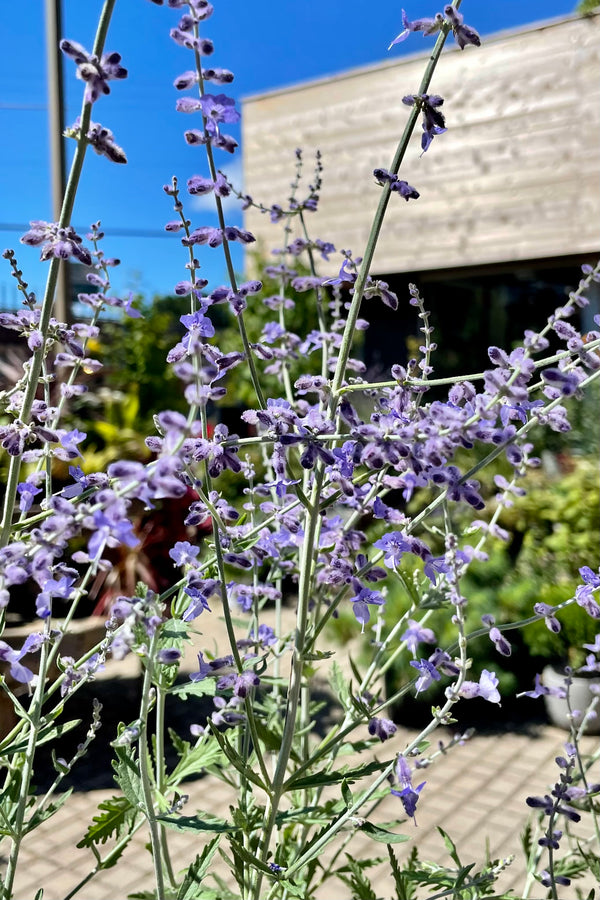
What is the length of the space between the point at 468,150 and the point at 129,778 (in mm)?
10902

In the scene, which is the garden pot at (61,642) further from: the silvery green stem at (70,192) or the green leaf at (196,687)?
the silvery green stem at (70,192)

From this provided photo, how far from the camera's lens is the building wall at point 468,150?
1012 cm

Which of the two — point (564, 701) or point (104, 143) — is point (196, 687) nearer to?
point (104, 143)

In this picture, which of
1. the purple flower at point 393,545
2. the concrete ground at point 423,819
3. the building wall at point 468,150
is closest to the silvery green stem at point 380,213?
the purple flower at point 393,545

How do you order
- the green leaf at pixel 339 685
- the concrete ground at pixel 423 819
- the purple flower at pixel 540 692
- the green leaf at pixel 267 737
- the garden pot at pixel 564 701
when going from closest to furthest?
the green leaf at pixel 267 737
the purple flower at pixel 540 692
the green leaf at pixel 339 685
the concrete ground at pixel 423 819
the garden pot at pixel 564 701

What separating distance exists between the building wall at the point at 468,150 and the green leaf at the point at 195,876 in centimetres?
973

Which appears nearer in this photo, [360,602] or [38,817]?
[360,602]

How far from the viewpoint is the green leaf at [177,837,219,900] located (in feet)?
4.91

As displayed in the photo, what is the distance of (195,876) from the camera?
1.53m

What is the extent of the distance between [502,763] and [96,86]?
4.41m

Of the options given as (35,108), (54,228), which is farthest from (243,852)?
(35,108)

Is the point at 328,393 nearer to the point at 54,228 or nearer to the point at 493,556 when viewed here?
the point at 54,228

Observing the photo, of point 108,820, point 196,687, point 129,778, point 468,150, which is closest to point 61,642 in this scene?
point 108,820

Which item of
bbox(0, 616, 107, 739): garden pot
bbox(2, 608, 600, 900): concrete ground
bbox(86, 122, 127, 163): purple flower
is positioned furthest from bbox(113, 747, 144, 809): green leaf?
bbox(0, 616, 107, 739): garden pot
